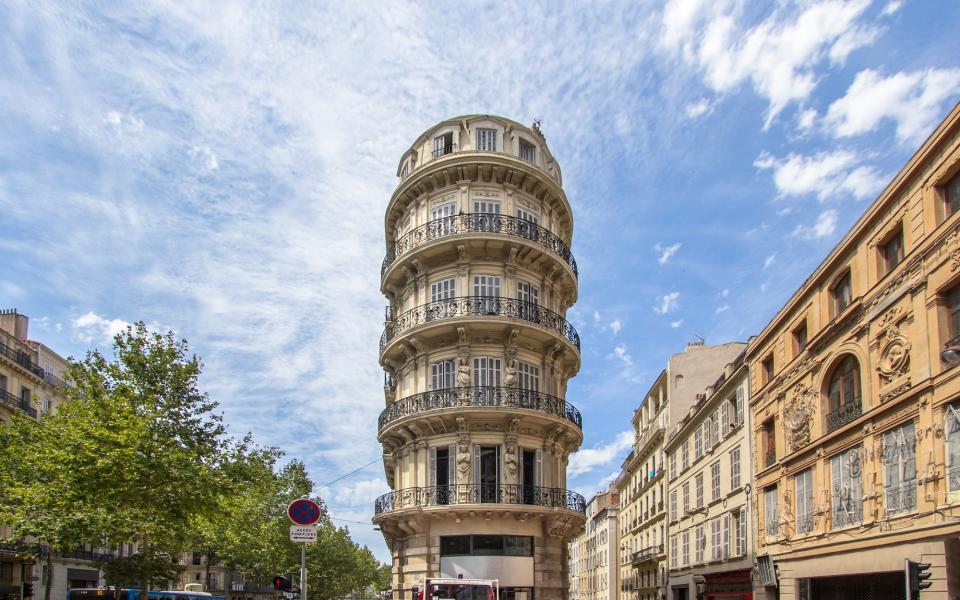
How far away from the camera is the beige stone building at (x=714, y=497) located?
1215 inches

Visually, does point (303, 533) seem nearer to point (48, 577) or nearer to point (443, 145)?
point (443, 145)

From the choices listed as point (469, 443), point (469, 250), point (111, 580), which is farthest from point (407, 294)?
point (111, 580)

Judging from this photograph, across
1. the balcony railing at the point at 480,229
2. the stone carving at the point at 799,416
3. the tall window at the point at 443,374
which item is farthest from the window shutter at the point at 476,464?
the stone carving at the point at 799,416

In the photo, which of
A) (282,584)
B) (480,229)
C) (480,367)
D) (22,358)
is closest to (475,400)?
(480,367)

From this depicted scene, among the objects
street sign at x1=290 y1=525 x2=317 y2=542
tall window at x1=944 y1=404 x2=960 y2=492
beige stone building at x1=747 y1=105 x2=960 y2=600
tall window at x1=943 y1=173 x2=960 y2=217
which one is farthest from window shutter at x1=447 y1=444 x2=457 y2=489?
tall window at x1=943 y1=173 x2=960 y2=217

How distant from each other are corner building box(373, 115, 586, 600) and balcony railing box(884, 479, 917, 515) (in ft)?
42.1

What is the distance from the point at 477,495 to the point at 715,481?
11934mm

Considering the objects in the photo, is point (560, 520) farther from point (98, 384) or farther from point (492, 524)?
point (98, 384)

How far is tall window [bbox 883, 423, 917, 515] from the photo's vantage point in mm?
18312

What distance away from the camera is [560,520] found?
30.5m

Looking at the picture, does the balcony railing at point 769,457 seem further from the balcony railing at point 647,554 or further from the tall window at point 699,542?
the balcony railing at point 647,554

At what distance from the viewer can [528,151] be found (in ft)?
114

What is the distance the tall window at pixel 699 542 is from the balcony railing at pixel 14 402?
35.0 meters

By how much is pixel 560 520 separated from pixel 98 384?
673 inches
